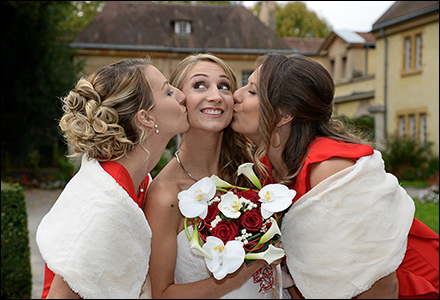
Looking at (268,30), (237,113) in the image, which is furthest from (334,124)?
(268,30)

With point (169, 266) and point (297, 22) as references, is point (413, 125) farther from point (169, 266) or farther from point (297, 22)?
point (297, 22)

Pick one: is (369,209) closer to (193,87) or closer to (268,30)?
(193,87)

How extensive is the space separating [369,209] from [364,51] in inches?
1209

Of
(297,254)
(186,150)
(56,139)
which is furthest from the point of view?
(56,139)

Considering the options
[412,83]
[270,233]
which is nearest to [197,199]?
[270,233]

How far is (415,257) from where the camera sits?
3.55 metres

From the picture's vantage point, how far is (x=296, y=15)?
51.8 m

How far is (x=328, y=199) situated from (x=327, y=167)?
0.68 feet

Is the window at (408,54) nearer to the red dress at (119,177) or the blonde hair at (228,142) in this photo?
the blonde hair at (228,142)

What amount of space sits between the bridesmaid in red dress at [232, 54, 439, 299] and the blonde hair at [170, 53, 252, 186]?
340mm

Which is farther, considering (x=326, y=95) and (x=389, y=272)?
(x=326, y=95)

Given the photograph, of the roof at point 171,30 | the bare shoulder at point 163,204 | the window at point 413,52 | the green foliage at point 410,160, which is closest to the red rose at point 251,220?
the bare shoulder at point 163,204

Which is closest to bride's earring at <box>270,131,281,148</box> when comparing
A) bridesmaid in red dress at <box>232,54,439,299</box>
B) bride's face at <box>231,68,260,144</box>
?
bridesmaid in red dress at <box>232,54,439,299</box>

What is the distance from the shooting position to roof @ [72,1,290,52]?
32.6m
